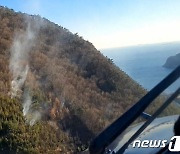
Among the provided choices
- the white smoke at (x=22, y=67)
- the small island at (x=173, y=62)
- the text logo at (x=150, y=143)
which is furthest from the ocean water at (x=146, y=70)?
the white smoke at (x=22, y=67)

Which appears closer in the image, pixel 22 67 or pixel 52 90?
pixel 52 90

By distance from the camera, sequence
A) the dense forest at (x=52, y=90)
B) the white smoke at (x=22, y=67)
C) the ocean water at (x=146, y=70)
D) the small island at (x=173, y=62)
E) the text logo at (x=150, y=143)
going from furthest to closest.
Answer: the ocean water at (x=146, y=70) → the white smoke at (x=22, y=67) → the dense forest at (x=52, y=90) → the text logo at (x=150, y=143) → the small island at (x=173, y=62)

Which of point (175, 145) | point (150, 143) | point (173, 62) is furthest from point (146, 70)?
point (175, 145)

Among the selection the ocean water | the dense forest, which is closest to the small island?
the ocean water

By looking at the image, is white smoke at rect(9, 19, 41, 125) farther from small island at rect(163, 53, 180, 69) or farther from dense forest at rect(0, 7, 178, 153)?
small island at rect(163, 53, 180, 69)

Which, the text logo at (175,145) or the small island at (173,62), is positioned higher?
the small island at (173,62)

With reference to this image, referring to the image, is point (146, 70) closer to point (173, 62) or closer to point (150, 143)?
point (173, 62)

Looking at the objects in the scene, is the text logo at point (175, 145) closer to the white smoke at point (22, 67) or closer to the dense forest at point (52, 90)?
the dense forest at point (52, 90)
